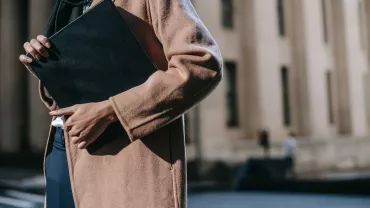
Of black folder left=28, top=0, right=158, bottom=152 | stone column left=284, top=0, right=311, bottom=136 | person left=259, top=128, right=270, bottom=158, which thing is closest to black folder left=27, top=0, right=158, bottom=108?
black folder left=28, top=0, right=158, bottom=152

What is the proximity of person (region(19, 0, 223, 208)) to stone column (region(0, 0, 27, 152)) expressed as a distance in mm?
20061

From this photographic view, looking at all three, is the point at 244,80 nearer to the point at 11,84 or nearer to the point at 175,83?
the point at 11,84

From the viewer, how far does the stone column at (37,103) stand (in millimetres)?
19656

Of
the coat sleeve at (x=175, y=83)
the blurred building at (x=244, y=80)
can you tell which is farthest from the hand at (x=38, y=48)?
the blurred building at (x=244, y=80)

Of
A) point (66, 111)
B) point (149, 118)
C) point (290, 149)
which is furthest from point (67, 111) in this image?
point (290, 149)

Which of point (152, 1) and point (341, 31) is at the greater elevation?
point (341, 31)

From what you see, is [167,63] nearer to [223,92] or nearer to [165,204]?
[165,204]

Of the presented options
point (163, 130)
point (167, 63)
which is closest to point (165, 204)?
point (163, 130)

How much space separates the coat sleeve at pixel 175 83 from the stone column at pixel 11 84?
20235 millimetres

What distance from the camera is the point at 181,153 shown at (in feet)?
5.40

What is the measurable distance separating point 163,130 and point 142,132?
11 centimetres

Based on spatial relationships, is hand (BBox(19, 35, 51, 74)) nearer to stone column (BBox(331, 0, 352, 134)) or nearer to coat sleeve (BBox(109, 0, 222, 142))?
coat sleeve (BBox(109, 0, 222, 142))

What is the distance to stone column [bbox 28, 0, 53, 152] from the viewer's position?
19.7 meters

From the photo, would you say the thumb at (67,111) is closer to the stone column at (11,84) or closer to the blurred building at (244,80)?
the blurred building at (244,80)
